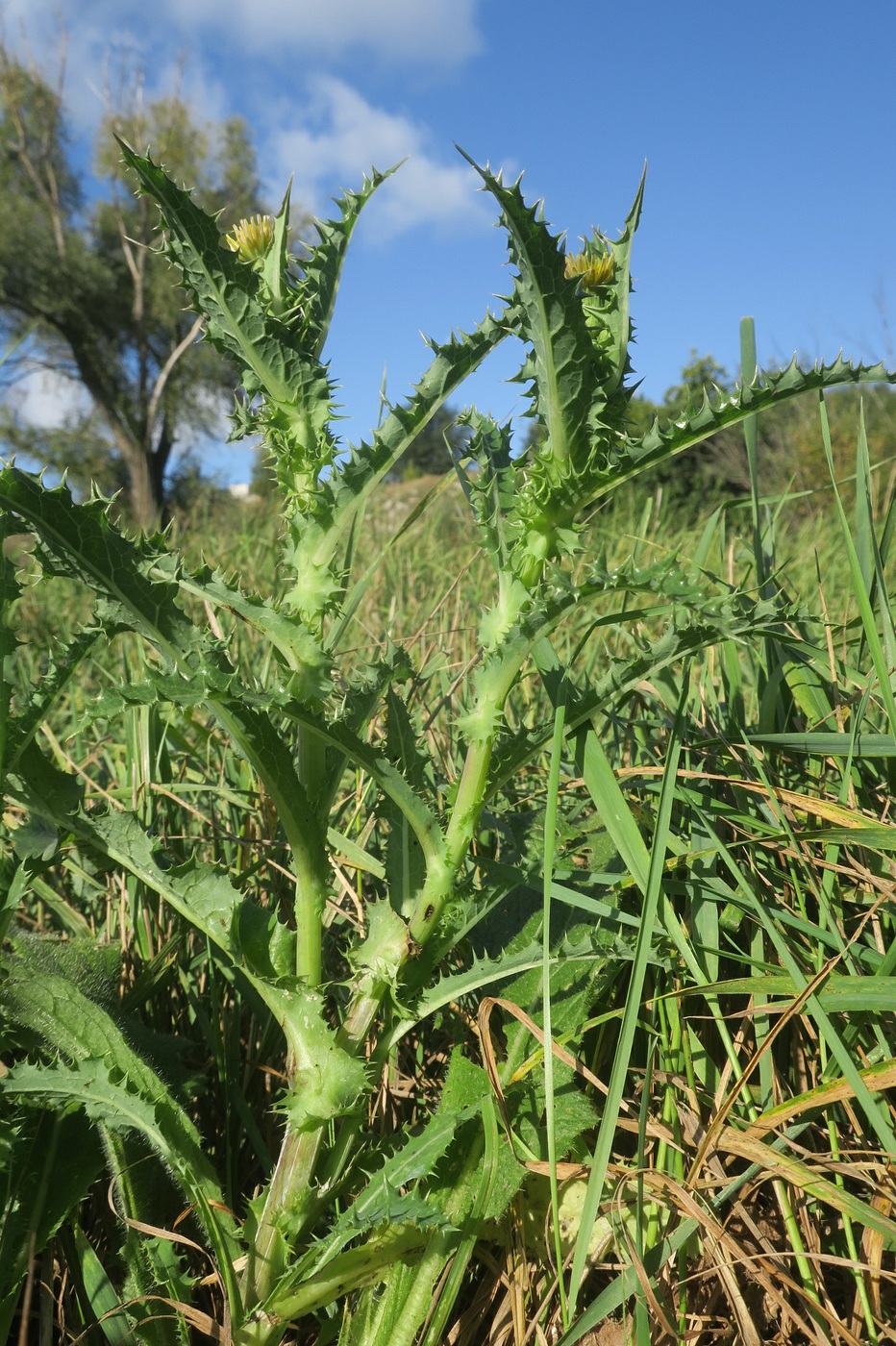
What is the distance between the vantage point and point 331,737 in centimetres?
92

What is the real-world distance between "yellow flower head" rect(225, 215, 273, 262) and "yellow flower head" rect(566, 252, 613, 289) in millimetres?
360

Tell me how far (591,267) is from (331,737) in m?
0.60

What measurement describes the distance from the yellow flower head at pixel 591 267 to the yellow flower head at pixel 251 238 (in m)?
0.36

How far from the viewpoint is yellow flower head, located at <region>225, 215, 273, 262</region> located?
1.03 m

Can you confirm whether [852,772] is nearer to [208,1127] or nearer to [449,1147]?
[449,1147]

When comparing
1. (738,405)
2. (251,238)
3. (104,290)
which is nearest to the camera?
(738,405)

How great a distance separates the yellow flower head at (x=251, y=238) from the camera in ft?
3.39

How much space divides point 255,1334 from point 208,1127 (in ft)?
1.56

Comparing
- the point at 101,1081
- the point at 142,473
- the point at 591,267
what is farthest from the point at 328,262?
the point at 142,473

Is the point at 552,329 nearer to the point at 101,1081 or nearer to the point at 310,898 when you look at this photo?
the point at 310,898

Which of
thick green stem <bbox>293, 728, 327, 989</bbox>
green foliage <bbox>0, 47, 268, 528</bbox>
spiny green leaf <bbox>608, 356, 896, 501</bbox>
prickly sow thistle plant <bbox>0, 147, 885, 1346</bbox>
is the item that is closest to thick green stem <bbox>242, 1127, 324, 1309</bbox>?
prickly sow thistle plant <bbox>0, 147, 885, 1346</bbox>

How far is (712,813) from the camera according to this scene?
4.21 ft

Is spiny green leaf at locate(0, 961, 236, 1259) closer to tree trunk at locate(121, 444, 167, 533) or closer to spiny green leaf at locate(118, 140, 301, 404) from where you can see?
spiny green leaf at locate(118, 140, 301, 404)

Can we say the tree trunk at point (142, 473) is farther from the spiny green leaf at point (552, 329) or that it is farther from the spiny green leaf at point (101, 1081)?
the spiny green leaf at point (552, 329)
